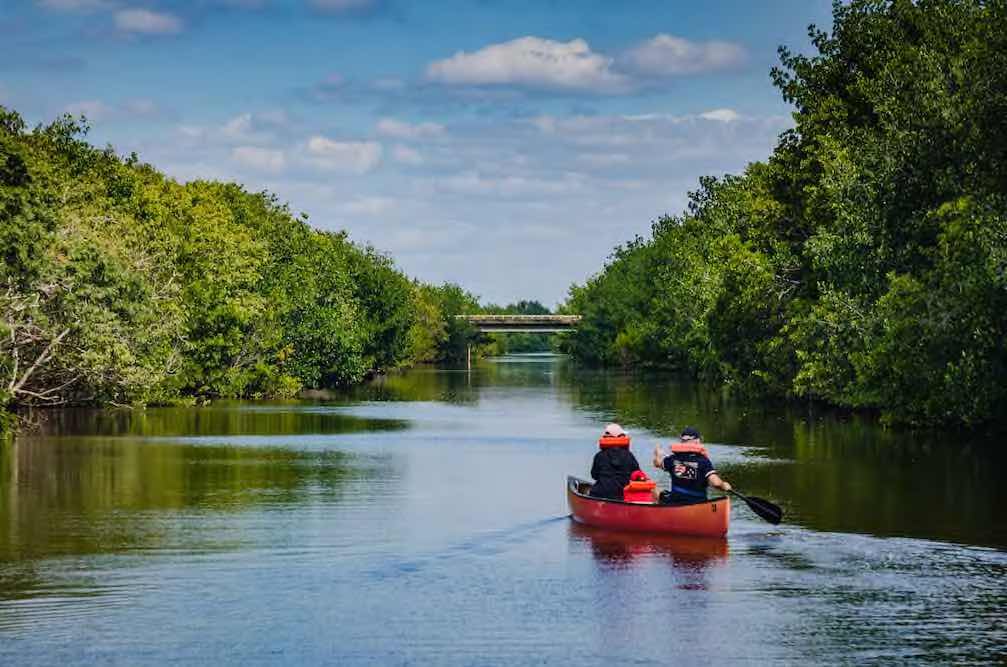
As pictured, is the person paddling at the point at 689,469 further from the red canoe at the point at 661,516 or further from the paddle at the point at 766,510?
the paddle at the point at 766,510

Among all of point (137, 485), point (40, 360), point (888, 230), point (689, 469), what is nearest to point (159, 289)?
point (40, 360)

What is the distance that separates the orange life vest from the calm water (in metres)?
0.92

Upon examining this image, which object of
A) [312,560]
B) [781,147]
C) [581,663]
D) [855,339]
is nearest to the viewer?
[581,663]

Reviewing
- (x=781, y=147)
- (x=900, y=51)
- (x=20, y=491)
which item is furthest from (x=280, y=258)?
(x=20, y=491)

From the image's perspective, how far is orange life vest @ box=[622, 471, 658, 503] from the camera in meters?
29.7

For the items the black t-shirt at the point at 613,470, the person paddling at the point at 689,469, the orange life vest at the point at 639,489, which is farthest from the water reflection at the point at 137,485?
the person paddling at the point at 689,469

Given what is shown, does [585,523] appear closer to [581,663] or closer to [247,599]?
[247,599]

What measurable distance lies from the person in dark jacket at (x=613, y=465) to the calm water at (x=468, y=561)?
113 centimetres

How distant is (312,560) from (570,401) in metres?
67.8

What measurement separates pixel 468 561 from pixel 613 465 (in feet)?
15.2

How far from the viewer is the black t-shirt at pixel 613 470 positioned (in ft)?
99.5

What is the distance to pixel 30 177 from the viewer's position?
47.8 m

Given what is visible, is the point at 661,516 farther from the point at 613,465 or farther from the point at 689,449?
the point at 613,465

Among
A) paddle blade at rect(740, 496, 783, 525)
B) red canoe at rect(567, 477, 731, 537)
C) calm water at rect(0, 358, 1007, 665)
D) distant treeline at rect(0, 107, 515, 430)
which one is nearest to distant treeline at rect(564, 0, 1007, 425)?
calm water at rect(0, 358, 1007, 665)
